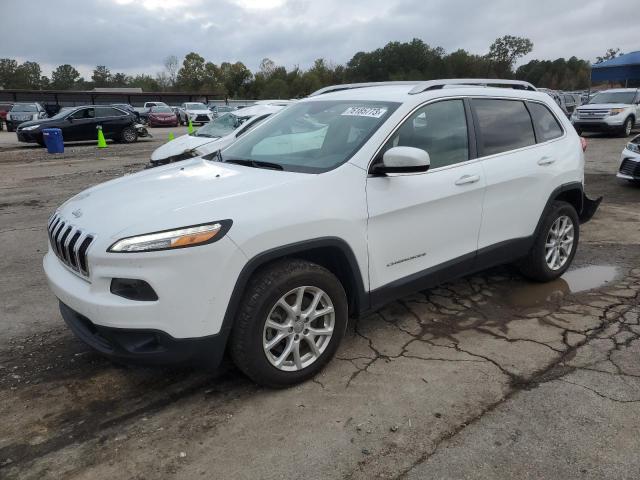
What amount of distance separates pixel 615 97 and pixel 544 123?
1795 centimetres

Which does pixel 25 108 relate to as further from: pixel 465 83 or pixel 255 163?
pixel 465 83

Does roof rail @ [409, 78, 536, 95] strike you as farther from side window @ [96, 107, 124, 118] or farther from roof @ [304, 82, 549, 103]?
side window @ [96, 107, 124, 118]

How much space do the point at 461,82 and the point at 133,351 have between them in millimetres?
3105

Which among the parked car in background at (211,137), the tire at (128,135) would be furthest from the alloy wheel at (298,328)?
the tire at (128,135)

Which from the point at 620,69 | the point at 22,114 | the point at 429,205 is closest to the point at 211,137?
the point at 429,205

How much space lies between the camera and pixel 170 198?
2.91m

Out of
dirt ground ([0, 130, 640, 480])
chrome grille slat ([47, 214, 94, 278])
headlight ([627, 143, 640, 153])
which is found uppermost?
chrome grille slat ([47, 214, 94, 278])

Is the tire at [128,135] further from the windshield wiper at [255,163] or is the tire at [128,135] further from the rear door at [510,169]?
the rear door at [510,169]

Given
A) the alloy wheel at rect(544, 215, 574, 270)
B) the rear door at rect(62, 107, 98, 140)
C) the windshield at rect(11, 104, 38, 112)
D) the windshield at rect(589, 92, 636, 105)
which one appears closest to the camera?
the alloy wheel at rect(544, 215, 574, 270)

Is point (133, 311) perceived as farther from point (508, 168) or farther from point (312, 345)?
point (508, 168)

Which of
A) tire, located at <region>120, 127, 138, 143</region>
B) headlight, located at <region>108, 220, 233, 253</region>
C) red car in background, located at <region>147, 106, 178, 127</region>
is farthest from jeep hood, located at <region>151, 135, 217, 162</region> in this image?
red car in background, located at <region>147, 106, 178, 127</region>

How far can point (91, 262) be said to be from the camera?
268 cm

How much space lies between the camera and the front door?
10.8 feet

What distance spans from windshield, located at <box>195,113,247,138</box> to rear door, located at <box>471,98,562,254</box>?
7.22 m
